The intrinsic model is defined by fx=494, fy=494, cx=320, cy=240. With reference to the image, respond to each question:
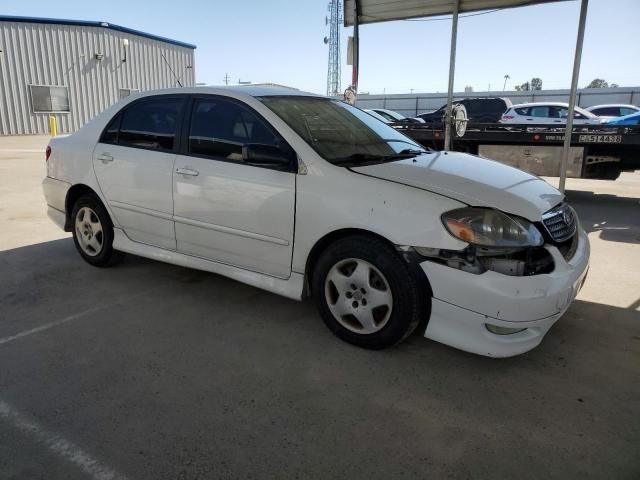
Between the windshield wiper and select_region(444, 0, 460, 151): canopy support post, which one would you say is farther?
select_region(444, 0, 460, 151): canopy support post

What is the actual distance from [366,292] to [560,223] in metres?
1.28

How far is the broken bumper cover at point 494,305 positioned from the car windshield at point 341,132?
101cm

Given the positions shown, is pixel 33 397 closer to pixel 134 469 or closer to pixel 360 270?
pixel 134 469

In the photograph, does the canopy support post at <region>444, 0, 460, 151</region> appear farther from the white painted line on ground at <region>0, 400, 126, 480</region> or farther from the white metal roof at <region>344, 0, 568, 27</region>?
the white painted line on ground at <region>0, 400, 126, 480</region>

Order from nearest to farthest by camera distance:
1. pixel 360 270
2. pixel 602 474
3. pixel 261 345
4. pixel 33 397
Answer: pixel 602 474 < pixel 33 397 < pixel 360 270 < pixel 261 345

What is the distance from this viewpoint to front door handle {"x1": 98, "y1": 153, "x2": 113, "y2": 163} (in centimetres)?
415

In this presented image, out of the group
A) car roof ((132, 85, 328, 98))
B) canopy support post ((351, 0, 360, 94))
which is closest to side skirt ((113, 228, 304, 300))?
car roof ((132, 85, 328, 98))

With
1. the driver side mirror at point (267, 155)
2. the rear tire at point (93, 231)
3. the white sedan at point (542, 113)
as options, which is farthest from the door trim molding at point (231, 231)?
the white sedan at point (542, 113)

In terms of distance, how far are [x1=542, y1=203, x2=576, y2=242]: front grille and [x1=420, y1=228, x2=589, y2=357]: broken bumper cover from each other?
0.54 feet

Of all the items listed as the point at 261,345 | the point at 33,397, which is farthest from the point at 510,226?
the point at 33,397

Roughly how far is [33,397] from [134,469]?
87 centimetres

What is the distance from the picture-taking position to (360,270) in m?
2.94

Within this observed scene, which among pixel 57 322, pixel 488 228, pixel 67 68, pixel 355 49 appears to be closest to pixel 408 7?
pixel 355 49

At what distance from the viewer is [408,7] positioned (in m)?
7.62
